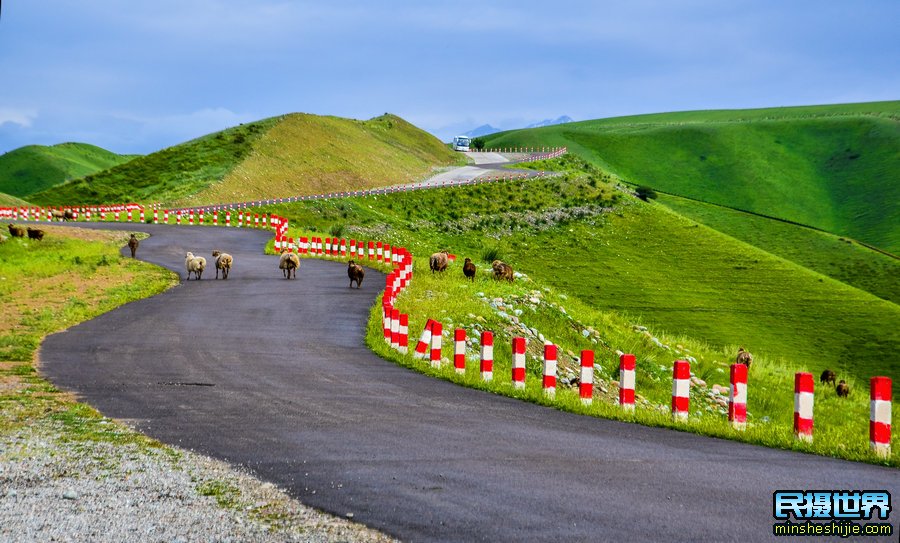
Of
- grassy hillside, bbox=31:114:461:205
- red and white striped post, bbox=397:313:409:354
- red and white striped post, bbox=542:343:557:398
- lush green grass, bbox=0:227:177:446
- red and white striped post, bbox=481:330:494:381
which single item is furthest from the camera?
grassy hillside, bbox=31:114:461:205

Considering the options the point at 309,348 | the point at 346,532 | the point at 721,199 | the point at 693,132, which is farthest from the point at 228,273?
the point at 693,132

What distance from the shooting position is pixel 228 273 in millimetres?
38906

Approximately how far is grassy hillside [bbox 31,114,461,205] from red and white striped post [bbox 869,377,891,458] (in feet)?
242

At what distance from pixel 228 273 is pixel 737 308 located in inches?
1385

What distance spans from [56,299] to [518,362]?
18556 millimetres

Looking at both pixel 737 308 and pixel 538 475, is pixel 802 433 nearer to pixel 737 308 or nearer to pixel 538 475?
pixel 538 475

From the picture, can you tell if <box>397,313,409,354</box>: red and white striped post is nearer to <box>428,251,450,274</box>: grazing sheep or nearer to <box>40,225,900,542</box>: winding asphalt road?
<box>40,225,900,542</box>: winding asphalt road

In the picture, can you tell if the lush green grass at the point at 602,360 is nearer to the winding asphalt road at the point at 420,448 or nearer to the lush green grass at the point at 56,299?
the winding asphalt road at the point at 420,448

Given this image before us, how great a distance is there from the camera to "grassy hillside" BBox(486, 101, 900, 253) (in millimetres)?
136125

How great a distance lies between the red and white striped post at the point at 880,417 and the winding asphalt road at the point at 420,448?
94 centimetres

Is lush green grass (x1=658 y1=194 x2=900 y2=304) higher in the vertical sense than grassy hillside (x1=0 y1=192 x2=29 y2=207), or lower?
lower

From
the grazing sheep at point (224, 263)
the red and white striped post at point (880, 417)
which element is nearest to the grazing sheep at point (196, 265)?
Result: the grazing sheep at point (224, 263)

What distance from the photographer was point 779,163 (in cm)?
15862

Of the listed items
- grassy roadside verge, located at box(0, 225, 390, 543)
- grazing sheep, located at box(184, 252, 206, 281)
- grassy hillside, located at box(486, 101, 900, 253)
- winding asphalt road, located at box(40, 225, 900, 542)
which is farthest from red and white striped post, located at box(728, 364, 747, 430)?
grassy hillside, located at box(486, 101, 900, 253)
